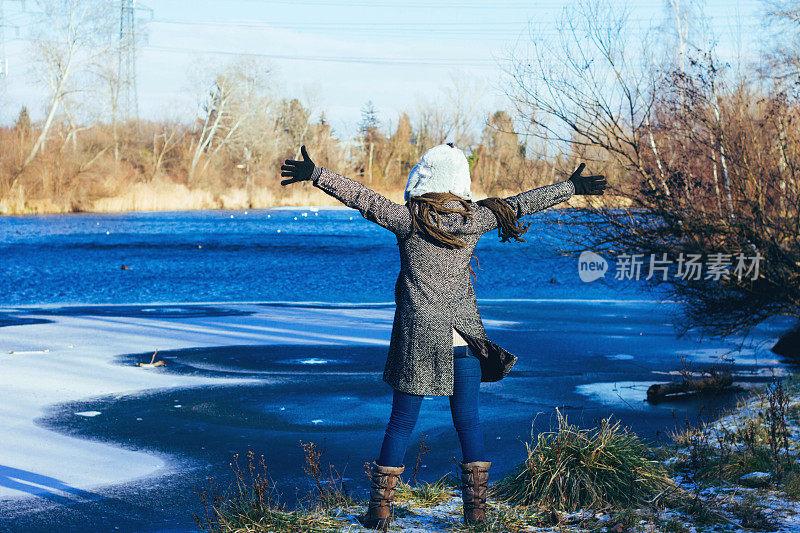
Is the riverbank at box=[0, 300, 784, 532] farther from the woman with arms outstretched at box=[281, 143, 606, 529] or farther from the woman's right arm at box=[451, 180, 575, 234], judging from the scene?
the woman's right arm at box=[451, 180, 575, 234]

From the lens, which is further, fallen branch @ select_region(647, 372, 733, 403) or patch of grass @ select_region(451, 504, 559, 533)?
fallen branch @ select_region(647, 372, 733, 403)

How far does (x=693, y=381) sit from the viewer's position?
323 inches

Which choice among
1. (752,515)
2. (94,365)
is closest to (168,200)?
(94,365)

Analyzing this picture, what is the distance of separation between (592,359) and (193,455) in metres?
5.51

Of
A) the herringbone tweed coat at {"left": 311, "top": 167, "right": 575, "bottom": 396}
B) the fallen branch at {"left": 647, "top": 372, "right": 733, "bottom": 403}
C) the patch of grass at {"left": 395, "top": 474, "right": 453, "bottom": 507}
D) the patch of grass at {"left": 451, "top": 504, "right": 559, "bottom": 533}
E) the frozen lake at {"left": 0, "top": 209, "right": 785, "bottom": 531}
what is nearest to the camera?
the herringbone tweed coat at {"left": 311, "top": 167, "right": 575, "bottom": 396}

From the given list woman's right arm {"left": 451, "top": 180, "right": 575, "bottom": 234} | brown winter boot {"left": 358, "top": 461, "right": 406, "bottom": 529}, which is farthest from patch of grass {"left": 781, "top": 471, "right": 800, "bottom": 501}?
brown winter boot {"left": 358, "top": 461, "right": 406, "bottom": 529}

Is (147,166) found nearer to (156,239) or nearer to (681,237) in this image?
(156,239)

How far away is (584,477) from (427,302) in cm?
140

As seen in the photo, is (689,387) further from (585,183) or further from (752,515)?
(585,183)

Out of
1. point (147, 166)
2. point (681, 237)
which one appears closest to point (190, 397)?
point (681, 237)

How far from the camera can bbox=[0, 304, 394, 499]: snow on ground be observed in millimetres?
5594

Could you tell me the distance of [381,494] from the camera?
13.3 ft

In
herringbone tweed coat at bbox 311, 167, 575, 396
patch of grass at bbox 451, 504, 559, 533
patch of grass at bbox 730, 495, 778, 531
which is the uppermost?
herringbone tweed coat at bbox 311, 167, 575, 396

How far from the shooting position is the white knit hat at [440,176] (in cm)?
413
